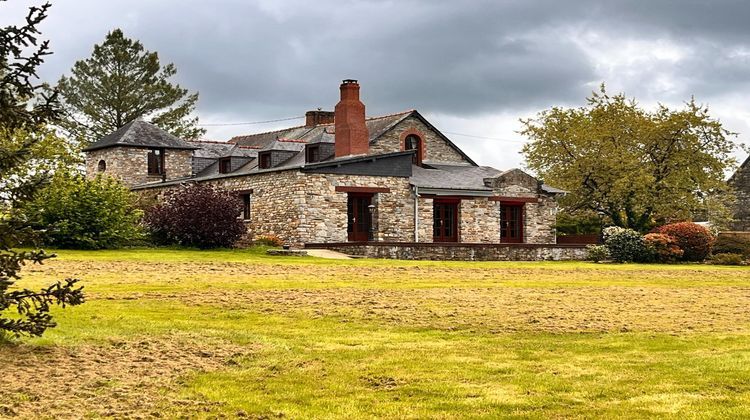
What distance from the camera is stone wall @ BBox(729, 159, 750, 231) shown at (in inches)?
2197

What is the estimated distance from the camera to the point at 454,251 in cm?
3731

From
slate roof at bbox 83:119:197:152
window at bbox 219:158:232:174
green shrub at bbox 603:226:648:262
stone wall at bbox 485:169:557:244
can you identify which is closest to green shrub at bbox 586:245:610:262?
green shrub at bbox 603:226:648:262

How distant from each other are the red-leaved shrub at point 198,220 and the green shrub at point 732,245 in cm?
1985

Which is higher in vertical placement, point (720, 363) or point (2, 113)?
point (2, 113)

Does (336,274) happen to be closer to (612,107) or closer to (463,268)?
(463,268)

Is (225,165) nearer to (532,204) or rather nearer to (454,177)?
(454,177)

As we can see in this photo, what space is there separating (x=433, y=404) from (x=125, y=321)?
6.05 meters

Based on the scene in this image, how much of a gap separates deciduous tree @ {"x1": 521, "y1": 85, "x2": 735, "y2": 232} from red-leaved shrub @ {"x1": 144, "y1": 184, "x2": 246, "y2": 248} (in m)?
20.7

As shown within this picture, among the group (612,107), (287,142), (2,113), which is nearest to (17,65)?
(2,113)

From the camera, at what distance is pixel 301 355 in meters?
11.6

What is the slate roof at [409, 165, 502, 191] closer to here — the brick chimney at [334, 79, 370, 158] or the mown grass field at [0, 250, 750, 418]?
the brick chimney at [334, 79, 370, 158]

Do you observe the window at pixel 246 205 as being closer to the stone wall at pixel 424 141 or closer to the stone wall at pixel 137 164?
the stone wall at pixel 424 141

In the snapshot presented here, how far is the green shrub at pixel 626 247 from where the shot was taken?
129 ft

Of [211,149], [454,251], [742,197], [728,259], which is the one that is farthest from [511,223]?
[211,149]
